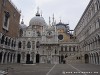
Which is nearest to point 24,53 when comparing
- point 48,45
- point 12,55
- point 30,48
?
point 30,48

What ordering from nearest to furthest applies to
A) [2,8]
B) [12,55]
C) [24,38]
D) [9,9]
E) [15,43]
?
[2,8] → [9,9] → [12,55] → [15,43] → [24,38]

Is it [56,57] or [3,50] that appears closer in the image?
[3,50]

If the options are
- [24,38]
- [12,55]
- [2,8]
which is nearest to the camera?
[2,8]

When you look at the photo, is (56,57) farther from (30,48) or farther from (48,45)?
(30,48)

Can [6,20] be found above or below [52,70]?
above

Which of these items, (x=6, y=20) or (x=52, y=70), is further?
(x=6, y=20)

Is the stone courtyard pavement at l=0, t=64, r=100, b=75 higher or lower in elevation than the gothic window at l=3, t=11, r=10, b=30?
lower

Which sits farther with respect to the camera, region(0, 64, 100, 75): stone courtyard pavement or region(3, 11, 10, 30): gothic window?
region(3, 11, 10, 30): gothic window

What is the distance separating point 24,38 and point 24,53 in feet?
17.8

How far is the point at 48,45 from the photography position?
156ft

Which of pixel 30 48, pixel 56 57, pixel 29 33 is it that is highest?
pixel 29 33

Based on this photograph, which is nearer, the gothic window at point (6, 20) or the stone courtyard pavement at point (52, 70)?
the stone courtyard pavement at point (52, 70)

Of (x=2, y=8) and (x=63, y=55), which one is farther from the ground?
(x=2, y=8)

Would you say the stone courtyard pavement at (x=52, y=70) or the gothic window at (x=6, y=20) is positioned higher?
the gothic window at (x=6, y=20)
